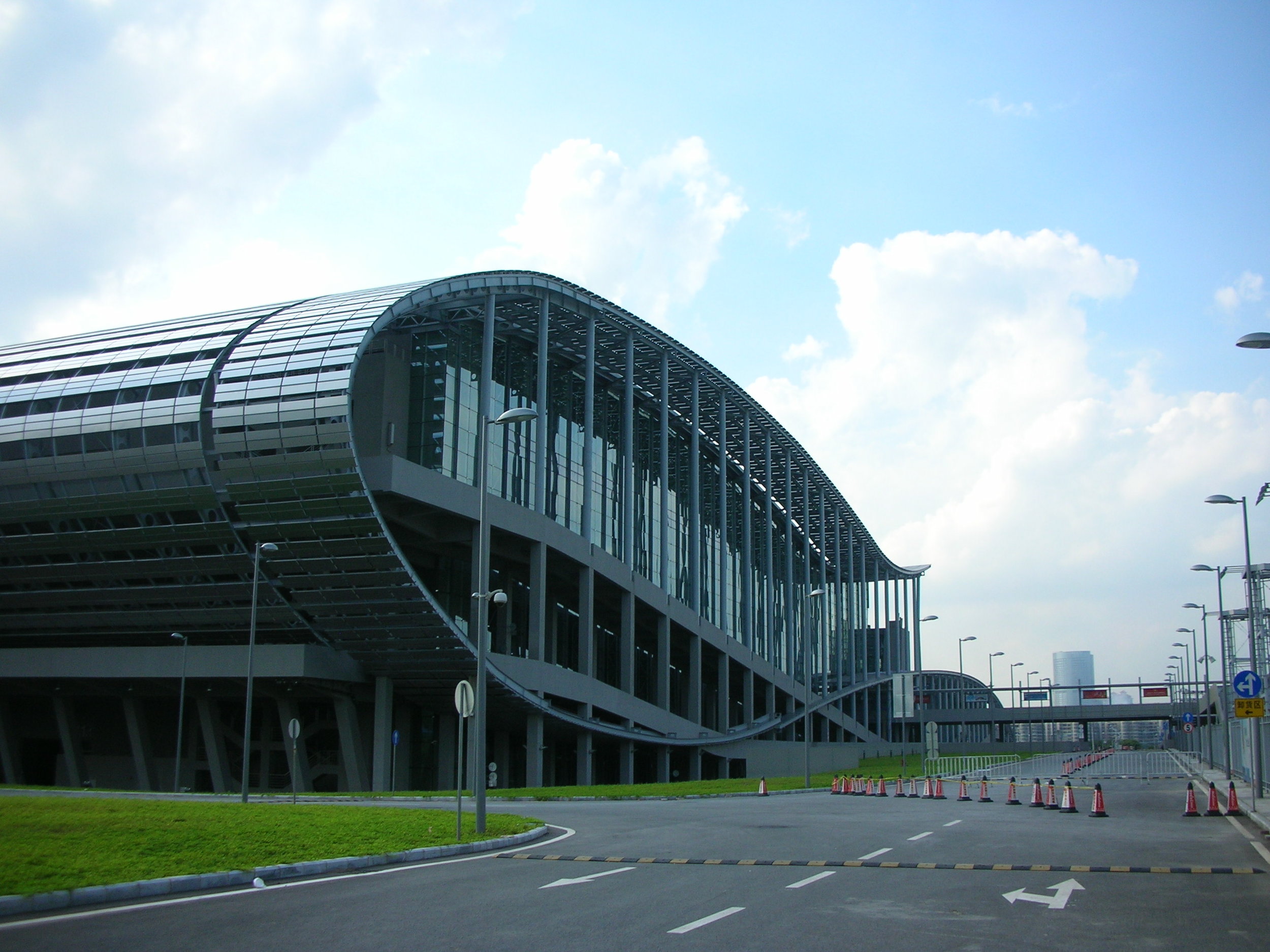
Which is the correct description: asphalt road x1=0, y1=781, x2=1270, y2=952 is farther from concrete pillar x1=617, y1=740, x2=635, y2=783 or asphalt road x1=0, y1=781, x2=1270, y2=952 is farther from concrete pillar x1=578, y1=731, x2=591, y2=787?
concrete pillar x1=617, y1=740, x2=635, y2=783

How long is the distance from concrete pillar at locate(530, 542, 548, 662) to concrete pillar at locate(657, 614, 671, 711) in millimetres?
13238

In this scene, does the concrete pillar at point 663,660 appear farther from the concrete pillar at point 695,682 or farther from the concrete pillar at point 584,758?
the concrete pillar at point 584,758

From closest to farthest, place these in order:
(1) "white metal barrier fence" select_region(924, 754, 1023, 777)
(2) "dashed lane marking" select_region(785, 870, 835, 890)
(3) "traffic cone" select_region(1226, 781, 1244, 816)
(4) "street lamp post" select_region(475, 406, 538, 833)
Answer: (2) "dashed lane marking" select_region(785, 870, 835, 890) < (4) "street lamp post" select_region(475, 406, 538, 833) < (3) "traffic cone" select_region(1226, 781, 1244, 816) < (1) "white metal barrier fence" select_region(924, 754, 1023, 777)

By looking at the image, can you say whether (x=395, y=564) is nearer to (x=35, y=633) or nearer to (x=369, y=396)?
(x=369, y=396)

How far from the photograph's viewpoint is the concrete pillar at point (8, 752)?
188ft

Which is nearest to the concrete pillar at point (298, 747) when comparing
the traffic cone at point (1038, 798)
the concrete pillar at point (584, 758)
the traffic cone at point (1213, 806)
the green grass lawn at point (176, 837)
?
the concrete pillar at point (584, 758)

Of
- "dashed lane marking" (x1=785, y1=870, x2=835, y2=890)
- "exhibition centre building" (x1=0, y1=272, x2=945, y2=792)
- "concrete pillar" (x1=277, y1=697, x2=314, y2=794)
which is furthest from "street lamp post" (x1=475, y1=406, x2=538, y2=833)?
"concrete pillar" (x1=277, y1=697, x2=314, y2=794)

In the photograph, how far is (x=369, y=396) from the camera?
49594 mm

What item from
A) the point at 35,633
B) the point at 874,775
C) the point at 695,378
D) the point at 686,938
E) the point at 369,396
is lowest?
the point at 874,775

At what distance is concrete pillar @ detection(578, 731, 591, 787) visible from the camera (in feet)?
182

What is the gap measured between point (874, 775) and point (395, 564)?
31.0m

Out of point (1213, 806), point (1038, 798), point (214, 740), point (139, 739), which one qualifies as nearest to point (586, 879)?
point (1213, 806)

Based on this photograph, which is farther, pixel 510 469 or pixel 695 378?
pixel 695 378

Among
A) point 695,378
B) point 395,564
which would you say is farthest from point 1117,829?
point 695,378
